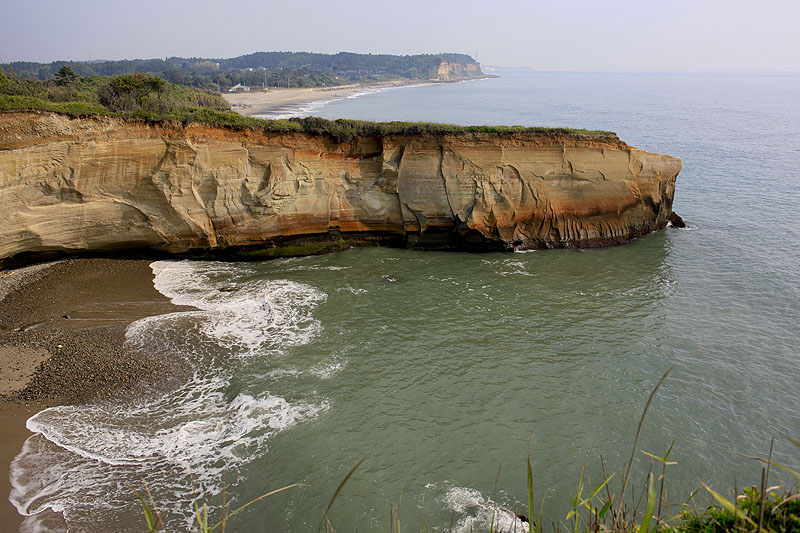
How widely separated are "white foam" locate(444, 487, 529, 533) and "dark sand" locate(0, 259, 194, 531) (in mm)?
7447

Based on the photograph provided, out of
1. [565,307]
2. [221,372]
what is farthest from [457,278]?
[221,372]

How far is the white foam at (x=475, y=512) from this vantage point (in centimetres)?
862

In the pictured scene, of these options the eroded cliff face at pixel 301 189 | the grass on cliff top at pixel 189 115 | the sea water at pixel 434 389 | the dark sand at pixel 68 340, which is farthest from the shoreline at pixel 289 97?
the sea water at pixel 434 389

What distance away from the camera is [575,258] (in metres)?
21.0

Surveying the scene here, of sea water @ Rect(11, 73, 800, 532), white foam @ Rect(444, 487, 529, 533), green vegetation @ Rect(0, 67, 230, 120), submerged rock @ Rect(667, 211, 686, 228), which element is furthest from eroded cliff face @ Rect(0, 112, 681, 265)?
white foam @ Rect(444, 487, 529, 533)

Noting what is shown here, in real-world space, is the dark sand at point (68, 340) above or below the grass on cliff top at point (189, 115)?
below

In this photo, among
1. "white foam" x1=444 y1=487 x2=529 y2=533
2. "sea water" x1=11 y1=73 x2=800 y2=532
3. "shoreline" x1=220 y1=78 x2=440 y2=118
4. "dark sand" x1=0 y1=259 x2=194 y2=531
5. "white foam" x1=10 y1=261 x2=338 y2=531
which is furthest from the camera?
"shoreline" x1=220 y1=78 x2=440 y2=118

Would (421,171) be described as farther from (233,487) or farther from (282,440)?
(233,487)

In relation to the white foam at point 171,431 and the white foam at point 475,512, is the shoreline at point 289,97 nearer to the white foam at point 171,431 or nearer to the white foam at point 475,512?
the white foam at point 171,431

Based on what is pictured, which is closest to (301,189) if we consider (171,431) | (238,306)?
(238,306)

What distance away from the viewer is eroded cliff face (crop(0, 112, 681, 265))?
57.2 feet

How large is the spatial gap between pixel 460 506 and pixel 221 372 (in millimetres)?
6990

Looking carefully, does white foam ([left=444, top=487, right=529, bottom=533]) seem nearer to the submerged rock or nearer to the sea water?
the sea water

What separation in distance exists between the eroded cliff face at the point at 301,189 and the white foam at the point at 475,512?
44.8 feet
